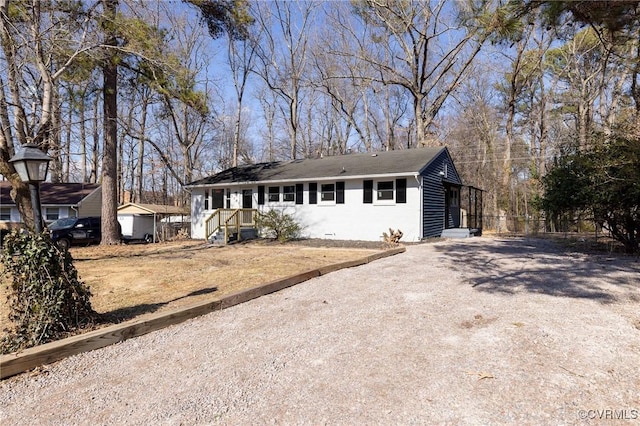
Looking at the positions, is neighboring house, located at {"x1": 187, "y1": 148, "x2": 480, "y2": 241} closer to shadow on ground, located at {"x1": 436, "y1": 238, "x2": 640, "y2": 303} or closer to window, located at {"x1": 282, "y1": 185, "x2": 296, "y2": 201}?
window, located at {"x1": 282, "y1": 185, "x2": 296, "y2": 201}

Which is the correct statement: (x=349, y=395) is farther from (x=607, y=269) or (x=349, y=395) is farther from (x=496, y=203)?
(x=496, y=203)

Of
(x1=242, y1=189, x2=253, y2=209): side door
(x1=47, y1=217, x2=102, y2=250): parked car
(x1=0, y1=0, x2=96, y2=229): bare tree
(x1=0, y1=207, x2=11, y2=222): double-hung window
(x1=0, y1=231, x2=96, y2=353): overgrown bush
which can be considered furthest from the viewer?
(x1=0, y1=207, x2=11, y2=222): double-hung window

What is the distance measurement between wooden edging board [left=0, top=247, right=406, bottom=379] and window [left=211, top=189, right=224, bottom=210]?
13.2 m

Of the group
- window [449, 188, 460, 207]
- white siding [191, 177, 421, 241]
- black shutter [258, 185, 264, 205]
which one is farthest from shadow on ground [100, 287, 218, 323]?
window [449, 188, 460, 207]

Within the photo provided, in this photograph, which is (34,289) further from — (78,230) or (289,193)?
(78,230)

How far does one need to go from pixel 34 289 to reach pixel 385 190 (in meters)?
12.3

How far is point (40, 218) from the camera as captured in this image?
3932 millimetres

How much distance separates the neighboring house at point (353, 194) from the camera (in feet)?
45.5

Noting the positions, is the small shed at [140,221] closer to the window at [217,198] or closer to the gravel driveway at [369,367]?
the window at [217,198]

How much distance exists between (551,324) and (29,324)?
5265 millimetres

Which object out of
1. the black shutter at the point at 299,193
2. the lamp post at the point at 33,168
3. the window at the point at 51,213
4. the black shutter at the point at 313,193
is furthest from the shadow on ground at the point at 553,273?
the window at the point at 51,213

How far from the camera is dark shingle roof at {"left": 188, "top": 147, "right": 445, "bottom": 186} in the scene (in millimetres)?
14242

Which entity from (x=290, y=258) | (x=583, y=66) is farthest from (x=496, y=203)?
(x=290, y=258)

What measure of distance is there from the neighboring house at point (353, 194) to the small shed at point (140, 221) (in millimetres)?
3948
